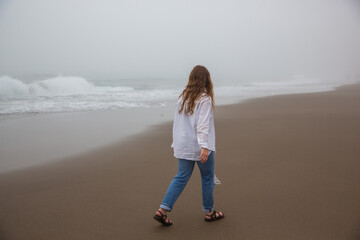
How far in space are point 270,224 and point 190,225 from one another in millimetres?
813

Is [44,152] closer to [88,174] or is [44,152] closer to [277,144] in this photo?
[88,174]

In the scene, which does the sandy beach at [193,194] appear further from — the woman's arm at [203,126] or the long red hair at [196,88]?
the long red hair at [196,88]

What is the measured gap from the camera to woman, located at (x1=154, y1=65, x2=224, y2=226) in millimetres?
2561

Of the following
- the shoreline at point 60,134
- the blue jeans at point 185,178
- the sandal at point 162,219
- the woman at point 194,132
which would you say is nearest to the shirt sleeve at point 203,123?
the woman at point 194,132

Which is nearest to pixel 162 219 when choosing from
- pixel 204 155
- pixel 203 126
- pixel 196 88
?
pixel 204 155

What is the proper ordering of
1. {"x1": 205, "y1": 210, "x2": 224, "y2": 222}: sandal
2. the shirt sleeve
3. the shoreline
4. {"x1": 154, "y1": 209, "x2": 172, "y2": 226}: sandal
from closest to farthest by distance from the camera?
the shirt sleeve < {"x1": 154, "y1": 209, "x2": 172, "y2": 226}: sandal < {"x1": 205, "y1": 210, "x2": 224, "y2": 222}: sandal < the shoreline

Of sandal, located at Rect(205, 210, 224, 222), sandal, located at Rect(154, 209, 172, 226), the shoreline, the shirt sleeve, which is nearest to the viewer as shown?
the shirt sleeve

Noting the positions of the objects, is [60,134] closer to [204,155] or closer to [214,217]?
[214,217]

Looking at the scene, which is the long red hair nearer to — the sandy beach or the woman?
the woman

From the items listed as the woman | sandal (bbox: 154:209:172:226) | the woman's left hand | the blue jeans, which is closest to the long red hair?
the woman

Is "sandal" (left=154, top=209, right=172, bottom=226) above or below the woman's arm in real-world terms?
below

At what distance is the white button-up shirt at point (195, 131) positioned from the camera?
8.34ft

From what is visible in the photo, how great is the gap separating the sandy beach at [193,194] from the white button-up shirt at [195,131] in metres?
0.82

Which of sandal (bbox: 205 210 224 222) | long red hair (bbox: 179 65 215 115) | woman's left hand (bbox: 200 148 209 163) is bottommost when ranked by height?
sandal (bbox: 205 210 224 222)
